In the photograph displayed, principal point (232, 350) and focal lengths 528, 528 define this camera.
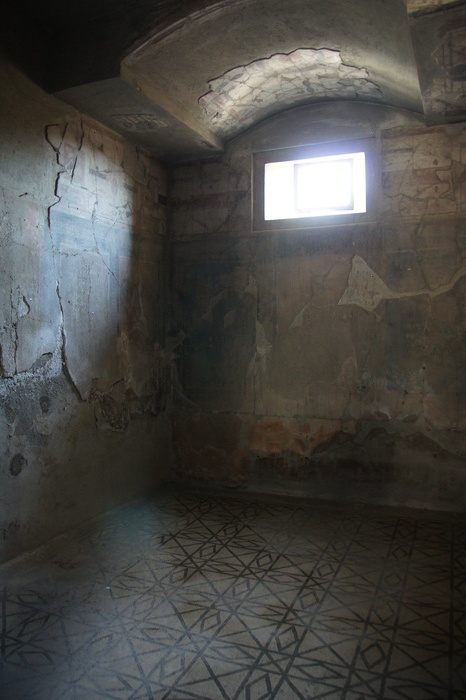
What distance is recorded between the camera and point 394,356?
419 cm

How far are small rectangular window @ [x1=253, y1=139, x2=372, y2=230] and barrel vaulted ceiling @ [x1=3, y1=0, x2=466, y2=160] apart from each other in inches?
20.7

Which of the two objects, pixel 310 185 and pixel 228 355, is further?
pixel 228 355

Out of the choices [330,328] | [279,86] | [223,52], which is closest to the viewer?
[223,52]

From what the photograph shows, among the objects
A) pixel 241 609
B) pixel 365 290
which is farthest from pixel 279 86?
pixel 241 609

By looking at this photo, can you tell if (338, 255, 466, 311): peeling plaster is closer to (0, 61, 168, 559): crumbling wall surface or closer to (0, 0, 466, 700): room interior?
(0, 0, 466, 700): room interior

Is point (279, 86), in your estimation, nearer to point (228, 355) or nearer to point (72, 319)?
point (228, 355)

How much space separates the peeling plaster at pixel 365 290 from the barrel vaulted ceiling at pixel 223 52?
119 centimetres

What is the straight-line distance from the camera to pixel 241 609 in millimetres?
2668

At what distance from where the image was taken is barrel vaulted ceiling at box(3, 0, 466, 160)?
3.00 metres

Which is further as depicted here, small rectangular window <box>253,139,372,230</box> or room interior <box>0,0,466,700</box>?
small rectangular window <box>253,139,372,230</box>

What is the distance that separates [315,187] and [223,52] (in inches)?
56.2

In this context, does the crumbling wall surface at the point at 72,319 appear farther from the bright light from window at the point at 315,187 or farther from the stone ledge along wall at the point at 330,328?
the bright light from window at the point at 315,187

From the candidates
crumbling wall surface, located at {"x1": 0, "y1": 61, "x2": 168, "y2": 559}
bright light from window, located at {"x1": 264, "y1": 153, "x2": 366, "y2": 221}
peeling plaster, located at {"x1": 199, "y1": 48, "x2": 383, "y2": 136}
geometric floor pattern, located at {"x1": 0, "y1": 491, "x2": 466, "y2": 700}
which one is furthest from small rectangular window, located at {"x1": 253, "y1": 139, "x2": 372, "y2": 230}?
geometric floor pattern, located at {"x1": 0, "y1": 491, "x2": 466, "y2": 700}

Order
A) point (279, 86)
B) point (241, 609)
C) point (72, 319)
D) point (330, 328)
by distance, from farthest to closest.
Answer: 1. point (330, 328)
2. point (279, 86)
3. point (72, 319)
4. point (241, 609)
